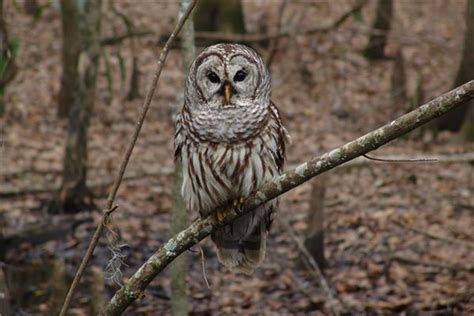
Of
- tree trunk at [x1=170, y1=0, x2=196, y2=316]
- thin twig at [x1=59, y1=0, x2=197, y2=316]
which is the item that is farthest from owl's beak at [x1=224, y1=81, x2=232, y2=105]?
tree trunk at [x1=170, y1=0, x2=196, y2=316]

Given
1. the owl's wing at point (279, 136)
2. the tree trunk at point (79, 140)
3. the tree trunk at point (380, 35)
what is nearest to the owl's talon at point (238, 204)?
the owl's wing at point (279, 136)

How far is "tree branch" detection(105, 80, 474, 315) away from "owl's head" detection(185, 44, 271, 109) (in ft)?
2.18

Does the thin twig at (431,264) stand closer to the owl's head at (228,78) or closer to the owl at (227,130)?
the owl at (227,130)

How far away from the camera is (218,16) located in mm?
16062

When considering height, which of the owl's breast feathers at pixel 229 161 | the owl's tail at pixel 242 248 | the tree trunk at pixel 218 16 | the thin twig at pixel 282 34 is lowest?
the owl's tail at pixel 242 248

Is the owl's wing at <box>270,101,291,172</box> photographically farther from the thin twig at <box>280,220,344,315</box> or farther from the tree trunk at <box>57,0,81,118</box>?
the tree trunk at <box>57,0,81,118</box>

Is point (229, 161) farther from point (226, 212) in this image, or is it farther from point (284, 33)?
point (284, 33)

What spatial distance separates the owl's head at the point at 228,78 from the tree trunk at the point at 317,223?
349cm

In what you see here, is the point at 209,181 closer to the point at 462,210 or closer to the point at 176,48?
the point at 462,210

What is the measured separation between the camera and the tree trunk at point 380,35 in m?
15.2

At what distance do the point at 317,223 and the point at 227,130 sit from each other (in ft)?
12.8

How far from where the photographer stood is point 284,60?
15523 mm

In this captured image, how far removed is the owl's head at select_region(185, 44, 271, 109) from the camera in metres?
4.32

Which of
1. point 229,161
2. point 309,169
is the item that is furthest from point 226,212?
point 309,169
